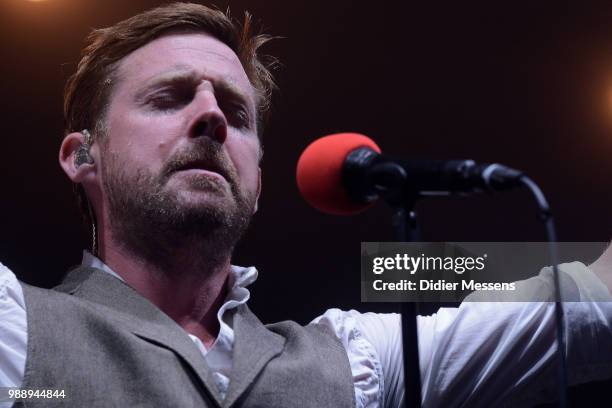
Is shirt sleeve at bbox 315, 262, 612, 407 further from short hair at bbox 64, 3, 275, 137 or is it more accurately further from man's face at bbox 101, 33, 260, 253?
short hair at bbox 64, 3, 275, 137

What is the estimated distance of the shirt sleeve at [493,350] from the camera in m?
1.17

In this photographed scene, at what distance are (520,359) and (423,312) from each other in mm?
755

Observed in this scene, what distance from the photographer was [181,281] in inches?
48.3

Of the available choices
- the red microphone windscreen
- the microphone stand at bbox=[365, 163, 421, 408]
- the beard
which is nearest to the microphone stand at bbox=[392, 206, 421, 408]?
the microphone stand at bbox=[365, 163, 421, 408]

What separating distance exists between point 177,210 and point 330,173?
387 mm

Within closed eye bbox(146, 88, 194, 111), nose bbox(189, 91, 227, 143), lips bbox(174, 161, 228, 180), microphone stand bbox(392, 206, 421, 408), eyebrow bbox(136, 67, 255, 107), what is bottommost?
microphone stand bbox(392, 206, 421, 408)

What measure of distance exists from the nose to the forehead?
11 centimetres

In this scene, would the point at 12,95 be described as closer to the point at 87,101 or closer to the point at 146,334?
the point at 87,101

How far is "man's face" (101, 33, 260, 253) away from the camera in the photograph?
3.82ft

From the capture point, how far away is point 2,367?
3.02 feet

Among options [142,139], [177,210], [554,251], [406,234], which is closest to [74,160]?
[142,139]

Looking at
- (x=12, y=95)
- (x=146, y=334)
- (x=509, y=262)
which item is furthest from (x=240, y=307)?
(x=12, y=95)

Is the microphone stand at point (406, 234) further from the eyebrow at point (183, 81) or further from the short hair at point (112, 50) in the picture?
the short hair at point (112, 50)

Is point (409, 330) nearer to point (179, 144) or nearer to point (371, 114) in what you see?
point (179, 144)
